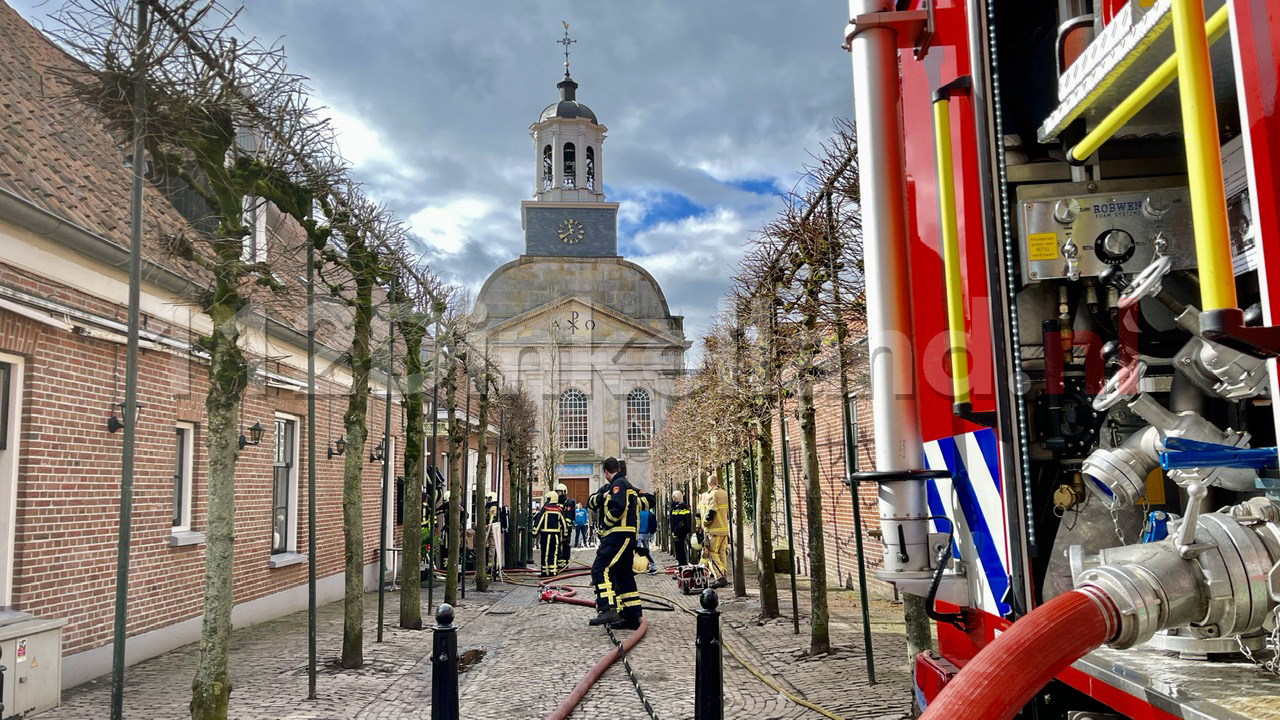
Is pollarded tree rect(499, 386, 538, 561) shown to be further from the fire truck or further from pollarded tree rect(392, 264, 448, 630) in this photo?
the fire truck

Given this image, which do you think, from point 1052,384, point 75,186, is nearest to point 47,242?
point 75,186

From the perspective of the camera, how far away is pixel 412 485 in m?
11.1

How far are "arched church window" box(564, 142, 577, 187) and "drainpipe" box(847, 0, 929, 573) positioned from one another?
56.6 metres

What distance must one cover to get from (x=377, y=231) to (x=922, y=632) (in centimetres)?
628

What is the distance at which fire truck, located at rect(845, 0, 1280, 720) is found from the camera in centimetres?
184

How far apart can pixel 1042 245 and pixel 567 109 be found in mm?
56321

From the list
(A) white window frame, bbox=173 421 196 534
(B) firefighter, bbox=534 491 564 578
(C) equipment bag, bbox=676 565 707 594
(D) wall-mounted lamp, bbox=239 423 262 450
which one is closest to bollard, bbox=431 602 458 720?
(D) wall-mounted lamp, bbox=239 423 262 450

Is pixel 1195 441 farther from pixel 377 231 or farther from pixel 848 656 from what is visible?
pixel 377 231

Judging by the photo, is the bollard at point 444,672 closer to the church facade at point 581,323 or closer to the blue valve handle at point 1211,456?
the blue valve handle at point 1211,456

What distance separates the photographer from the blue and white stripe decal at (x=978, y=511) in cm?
232

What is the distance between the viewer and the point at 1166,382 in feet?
8.01

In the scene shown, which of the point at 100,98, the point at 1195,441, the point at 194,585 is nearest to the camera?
the point at 1195,441

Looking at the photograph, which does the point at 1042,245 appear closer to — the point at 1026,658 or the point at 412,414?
the point at 1026,658

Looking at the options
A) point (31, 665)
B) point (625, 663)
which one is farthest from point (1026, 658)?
point (31, 665)
